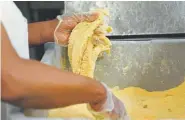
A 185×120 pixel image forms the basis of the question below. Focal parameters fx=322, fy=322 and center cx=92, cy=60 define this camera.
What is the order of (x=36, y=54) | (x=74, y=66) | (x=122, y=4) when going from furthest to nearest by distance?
(x=36, y=54), (x=122, y=4), (x=74, y=66)

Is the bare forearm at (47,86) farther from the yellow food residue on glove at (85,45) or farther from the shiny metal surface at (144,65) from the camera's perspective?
the shiny metal surface at (144,65)

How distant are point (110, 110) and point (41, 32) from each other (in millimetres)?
571

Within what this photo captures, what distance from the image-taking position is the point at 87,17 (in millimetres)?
1446

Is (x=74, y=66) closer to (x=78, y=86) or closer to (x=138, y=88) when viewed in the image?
(x=138, y=88)

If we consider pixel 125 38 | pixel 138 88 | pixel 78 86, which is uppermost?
pixel 78 86

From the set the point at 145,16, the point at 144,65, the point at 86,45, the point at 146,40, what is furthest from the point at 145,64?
the point at 86,45

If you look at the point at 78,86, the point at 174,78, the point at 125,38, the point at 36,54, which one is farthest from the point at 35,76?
the point at 36,54

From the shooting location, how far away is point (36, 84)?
0.82m

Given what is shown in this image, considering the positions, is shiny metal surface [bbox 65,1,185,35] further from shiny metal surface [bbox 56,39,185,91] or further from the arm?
the arm

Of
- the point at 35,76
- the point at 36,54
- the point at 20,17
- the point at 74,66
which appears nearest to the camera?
the point at 35,76

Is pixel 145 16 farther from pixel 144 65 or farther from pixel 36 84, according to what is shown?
pixel 36 84

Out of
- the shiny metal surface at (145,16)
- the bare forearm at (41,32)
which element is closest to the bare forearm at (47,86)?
the bare forearm at (41,32)

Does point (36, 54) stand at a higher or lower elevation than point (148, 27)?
lower

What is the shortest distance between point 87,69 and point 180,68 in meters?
0.50
